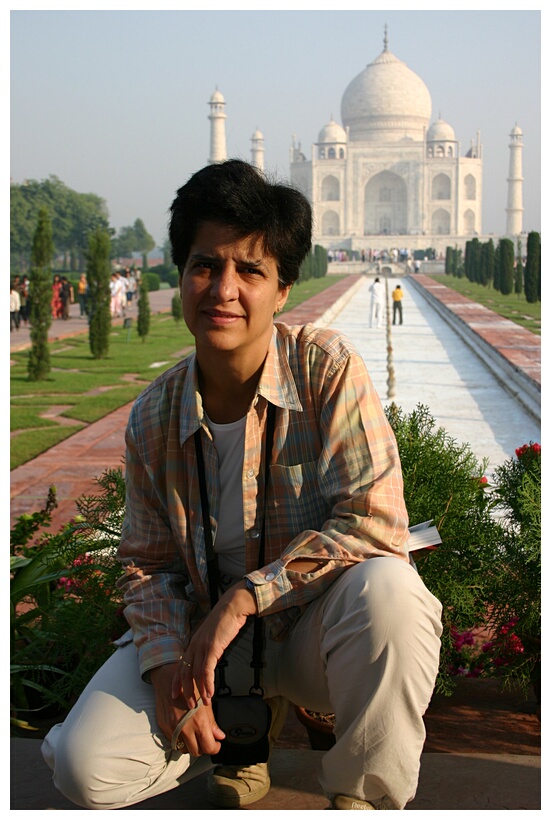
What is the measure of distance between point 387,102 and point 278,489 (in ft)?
142

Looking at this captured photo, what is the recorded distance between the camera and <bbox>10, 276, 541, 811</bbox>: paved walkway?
4.03ft

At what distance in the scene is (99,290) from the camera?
314 inches

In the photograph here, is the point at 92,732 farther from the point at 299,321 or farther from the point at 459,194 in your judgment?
the point at 459,194

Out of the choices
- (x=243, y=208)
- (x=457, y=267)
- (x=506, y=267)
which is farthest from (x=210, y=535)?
(x=457, y=267)

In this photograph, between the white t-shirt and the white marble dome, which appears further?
the white marble dome

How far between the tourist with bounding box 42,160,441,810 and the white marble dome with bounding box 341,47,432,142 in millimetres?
42620

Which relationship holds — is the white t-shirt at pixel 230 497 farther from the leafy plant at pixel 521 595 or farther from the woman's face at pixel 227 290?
the leafy plant at pixel 521 595

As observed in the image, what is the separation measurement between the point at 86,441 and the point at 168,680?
3.16m

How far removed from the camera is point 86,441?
4.21 meters

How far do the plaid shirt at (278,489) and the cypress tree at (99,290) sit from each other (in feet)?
22.0

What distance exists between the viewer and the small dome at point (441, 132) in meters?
43.2

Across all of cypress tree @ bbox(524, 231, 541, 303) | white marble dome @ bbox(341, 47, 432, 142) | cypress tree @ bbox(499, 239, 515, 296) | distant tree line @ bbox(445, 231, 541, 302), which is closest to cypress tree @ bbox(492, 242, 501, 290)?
distant tree line @ bbox(445, 231, 541, 302)

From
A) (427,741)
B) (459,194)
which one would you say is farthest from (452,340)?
(459,194)

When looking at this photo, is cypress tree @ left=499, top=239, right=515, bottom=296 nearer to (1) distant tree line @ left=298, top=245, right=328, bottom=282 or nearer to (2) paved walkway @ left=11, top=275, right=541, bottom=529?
(2) paved walkway @ left=11, top=275, right=541, bottom=529
